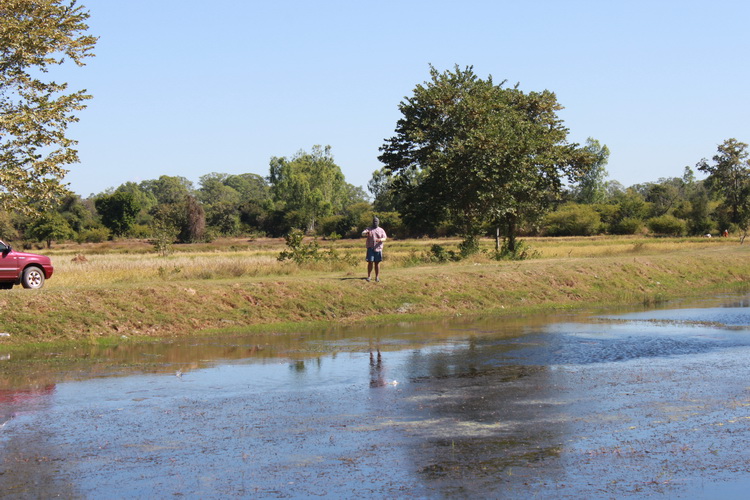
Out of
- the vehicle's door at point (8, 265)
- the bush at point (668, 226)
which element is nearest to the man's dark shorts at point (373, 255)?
the vehicle's door at point (8, 265)

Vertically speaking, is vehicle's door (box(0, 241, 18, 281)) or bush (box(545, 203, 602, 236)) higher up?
bush (box(545, 203, 602, 236))

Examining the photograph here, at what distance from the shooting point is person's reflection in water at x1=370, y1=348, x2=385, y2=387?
13.3 m

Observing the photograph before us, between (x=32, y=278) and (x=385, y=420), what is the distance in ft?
55.1

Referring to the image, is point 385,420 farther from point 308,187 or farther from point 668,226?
point 308,187

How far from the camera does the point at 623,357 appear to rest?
1560 centimetres

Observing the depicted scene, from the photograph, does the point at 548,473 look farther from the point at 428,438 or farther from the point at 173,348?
the point at 173,348

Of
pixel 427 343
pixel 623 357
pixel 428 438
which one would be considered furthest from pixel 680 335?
pixel 428 438

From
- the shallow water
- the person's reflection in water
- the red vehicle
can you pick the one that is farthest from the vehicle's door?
the person's reflection in water

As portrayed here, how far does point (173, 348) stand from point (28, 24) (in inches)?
658

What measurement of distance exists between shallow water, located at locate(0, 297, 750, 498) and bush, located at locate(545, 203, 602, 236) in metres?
74.4

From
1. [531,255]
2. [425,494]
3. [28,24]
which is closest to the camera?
[425,494]

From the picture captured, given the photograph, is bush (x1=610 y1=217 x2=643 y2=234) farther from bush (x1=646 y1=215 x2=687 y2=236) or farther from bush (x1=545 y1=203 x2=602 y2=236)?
bush (x1=545 y1=203 x2=602 y2=236)

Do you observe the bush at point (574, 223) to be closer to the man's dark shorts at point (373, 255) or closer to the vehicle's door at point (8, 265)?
the man's dark shorts at point (373, 255)

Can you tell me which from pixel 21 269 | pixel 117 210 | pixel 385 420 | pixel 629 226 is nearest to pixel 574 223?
pixel 629 226
